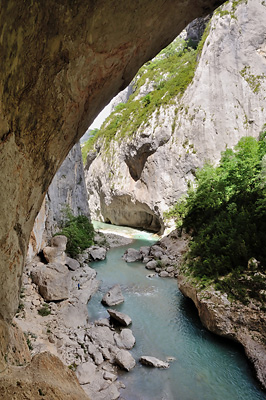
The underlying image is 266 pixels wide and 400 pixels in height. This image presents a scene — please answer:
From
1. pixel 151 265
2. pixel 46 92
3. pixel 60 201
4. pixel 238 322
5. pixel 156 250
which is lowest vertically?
pixel 151 265

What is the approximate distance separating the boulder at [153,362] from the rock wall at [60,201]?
6048mm

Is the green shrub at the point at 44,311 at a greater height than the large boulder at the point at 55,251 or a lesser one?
lesser

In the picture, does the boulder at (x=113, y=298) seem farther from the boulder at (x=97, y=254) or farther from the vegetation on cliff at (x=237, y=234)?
the boulder at (x=97, y=254)

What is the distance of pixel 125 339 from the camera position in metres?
8.22

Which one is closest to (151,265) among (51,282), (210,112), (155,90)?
(51,282)

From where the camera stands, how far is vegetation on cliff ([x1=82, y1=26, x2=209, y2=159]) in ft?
85.8

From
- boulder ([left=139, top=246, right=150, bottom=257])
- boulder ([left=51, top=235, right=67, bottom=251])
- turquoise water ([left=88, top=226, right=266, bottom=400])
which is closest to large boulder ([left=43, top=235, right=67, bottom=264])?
boulder ([left=51, top=235, right=67, bottom=251])

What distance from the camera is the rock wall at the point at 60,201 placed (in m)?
11.8

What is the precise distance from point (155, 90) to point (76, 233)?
2013 cm

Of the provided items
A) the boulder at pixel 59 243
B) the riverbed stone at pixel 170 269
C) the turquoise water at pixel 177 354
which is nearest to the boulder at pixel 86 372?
the turquoise water at pixel 177 354

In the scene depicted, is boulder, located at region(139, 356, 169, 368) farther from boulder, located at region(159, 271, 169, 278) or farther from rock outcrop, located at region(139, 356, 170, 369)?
boulder, located at region(159, 271, 169, 278)

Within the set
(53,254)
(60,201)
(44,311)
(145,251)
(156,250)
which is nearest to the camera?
(44,311)

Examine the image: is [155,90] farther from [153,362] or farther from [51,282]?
[153,362]

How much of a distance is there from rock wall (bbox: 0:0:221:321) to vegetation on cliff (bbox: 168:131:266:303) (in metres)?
6.77
